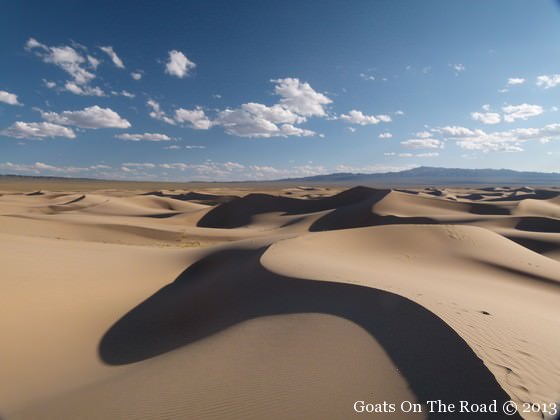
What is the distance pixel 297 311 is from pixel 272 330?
2.45 ft

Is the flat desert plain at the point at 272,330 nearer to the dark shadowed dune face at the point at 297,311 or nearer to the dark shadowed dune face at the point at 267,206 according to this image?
the dark shadowed dune face at the point at 297,311

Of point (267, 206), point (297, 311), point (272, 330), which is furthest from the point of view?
point (267, 206)

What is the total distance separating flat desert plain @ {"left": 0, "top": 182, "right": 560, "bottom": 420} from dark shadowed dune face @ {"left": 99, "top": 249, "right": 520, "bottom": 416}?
0.03m

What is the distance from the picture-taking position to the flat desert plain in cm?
Answer: 328

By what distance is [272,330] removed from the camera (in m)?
4.80

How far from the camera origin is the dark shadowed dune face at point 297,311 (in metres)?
3.30

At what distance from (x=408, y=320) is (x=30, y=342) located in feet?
20.3


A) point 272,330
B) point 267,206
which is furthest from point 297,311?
point 267,206

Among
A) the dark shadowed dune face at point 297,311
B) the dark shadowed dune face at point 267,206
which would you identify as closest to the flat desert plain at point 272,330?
the dark shadowed dune face at point 297,311

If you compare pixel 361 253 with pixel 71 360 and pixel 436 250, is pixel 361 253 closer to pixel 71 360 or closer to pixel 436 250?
pixel 436 250

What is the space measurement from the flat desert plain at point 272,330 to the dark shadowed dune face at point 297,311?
1.1 inches

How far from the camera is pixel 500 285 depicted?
28.6 ft

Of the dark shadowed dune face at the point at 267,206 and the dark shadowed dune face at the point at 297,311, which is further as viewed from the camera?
the dark shadowed dune face at the point at 267,206

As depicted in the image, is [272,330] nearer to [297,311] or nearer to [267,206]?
[297,311]
